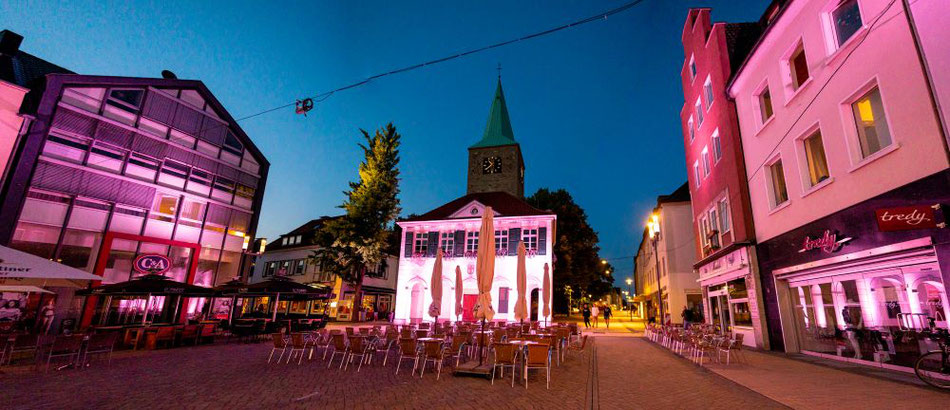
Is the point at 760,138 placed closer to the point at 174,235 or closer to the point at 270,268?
the point at 174,235

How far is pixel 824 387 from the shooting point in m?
6.80

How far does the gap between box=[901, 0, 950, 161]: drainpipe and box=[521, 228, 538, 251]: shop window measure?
1892cm

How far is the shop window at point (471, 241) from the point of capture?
26270 millimetres

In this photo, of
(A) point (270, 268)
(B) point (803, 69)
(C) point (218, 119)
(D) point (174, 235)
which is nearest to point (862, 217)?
(B) point (803, 69)

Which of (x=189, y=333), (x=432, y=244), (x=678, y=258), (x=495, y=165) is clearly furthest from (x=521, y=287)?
(x=495, y=165)

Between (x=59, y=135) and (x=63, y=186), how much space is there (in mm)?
2374

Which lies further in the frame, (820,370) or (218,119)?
(218,119)

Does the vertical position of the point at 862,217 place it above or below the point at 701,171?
below

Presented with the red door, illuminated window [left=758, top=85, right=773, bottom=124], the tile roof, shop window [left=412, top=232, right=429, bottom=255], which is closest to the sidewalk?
illuminated window [left=758, top=85, right=773, bottom=124]

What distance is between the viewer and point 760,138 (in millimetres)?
12891

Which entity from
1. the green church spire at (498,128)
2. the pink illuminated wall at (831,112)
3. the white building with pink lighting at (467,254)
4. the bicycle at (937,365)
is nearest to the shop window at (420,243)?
the white building with pink lighting at (467,254)

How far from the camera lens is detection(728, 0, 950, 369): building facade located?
702 cm

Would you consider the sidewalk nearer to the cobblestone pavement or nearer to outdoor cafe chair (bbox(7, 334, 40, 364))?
the cobblestone pavement

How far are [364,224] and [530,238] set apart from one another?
37.3 feet
